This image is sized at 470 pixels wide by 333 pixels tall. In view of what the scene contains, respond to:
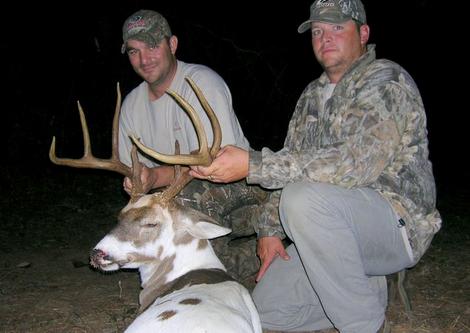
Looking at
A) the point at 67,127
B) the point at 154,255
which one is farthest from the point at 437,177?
the point at 154,255

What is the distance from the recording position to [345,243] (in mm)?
3523

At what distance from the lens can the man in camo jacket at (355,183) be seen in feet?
11.6

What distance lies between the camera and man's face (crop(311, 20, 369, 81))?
4.18 metres

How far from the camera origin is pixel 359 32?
Result: 14.0ft

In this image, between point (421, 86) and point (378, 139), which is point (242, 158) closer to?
point (378, 139)

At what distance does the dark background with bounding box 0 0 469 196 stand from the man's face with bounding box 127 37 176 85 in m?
6.64

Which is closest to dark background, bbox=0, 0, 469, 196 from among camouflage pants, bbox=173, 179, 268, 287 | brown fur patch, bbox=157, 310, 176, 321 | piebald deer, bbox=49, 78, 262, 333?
camouflage pants, bbox=173, 179, 268, 287

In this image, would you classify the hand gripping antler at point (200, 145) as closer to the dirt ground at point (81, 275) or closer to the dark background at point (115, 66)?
the dirt ground at point (81, 275)

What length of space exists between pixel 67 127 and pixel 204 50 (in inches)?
172

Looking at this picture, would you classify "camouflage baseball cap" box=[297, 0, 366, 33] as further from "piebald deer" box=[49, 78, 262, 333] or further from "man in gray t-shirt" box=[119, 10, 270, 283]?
"man in gray t-shirt" box=[119, 10, 270, 283]

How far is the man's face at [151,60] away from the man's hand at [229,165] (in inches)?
74.1

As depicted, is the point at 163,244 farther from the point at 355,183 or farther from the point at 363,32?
the point at 363,32

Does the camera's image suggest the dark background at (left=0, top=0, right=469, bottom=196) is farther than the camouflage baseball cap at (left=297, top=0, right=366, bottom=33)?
Yes

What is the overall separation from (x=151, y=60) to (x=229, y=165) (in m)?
2.09
